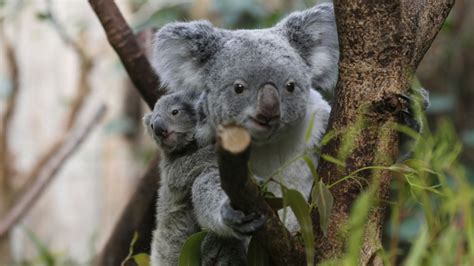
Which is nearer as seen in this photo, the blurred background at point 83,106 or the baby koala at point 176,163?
the baby koala at point 176,163

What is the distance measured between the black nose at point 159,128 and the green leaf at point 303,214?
22.8 inches

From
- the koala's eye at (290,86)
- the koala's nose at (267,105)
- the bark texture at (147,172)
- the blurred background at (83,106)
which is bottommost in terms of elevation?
the blurred background at (83,106)

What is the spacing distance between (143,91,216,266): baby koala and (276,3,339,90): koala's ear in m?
0.32

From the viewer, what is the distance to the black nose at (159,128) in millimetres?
2130

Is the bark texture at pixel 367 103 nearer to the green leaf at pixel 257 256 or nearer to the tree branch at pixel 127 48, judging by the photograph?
the green leaf at pixel 257 256

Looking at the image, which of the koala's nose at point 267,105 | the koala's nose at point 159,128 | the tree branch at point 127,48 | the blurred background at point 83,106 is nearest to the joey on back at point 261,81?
the koala's nose at point 267,105

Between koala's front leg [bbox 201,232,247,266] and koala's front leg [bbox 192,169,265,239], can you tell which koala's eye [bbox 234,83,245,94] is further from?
koala's front leg [bbox 201,232,247,266]

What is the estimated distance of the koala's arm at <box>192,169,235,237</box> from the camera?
1799 mm

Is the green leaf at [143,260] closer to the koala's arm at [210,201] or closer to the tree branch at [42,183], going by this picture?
the koala's arm at [210,201]

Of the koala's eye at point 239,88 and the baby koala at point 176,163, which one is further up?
the koala's eye at point 239,88

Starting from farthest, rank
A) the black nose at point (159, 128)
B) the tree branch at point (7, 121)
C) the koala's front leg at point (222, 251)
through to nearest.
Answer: the tree branch at point (7, 121)
the black nose at point (159, 128)
the koala's front leg at point (222, 251)

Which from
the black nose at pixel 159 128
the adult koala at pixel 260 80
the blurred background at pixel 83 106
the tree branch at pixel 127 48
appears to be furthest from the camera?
the blurred background at pixel 83 106

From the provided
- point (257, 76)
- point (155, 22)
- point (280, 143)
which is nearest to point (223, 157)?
point (257, 76)

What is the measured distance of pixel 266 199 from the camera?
173cm
